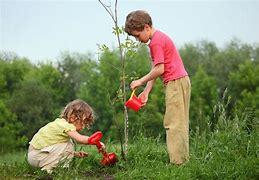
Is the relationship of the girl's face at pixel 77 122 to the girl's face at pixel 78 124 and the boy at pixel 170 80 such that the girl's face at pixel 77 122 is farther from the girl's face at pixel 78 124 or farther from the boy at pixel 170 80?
the boy at pixel 170 80

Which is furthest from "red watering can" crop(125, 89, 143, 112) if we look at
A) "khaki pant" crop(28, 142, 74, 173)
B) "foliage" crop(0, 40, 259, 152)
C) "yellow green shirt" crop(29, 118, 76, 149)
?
"foliage" crop(0, 40, 259, 152)

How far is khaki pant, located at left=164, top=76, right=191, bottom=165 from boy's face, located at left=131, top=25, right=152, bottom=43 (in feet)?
1.59

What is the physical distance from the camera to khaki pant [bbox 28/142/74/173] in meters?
4.78

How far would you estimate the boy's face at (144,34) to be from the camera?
4.82 m

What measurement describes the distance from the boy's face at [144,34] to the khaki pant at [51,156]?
1.27m

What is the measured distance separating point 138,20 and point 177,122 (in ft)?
3.44

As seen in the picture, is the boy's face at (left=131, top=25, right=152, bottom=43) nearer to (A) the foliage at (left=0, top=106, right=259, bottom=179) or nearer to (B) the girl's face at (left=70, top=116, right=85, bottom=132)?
(B) the girl's face at (left=70, top=116, right=85, bottom=132)

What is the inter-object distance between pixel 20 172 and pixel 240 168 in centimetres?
210

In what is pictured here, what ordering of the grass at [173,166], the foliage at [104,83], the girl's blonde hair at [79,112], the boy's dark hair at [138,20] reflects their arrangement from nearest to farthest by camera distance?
1. the grass at [173,166]
2. the boy's dark hair at [138,20]
3. the girl's blonde hair at [79,112]
4. the foliage at [104,83]

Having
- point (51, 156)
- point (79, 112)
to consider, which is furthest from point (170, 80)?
point (51, 156)

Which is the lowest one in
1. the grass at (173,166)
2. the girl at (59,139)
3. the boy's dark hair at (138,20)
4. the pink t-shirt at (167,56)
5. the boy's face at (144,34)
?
the grass at (173,166)

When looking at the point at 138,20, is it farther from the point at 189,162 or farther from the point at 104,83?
the point at 104,83

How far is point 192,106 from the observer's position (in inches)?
1101

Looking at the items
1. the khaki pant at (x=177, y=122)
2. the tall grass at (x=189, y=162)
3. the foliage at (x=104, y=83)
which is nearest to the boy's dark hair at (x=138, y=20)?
the khaki pant at (x=177, y=122)
